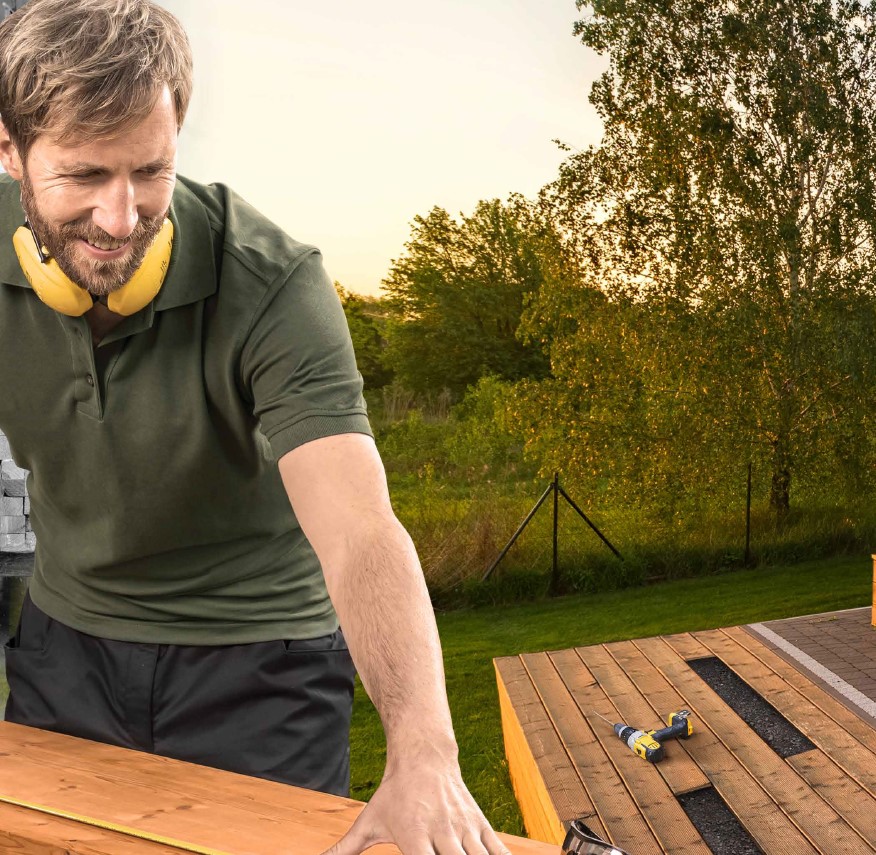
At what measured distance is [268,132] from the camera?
45.5 ft

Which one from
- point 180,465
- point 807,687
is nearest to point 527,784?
point 807,687

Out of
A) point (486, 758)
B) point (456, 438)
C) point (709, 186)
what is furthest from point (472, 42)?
point (486, 758)

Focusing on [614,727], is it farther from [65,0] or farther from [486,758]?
[65,0]

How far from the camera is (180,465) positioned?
1.07 meters

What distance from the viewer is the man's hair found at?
873mm

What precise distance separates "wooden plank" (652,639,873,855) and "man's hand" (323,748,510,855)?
7.22ft

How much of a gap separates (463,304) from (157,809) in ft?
42.4

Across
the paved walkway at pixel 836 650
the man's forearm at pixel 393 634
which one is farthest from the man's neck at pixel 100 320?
the paved walkway at pixel 836 650

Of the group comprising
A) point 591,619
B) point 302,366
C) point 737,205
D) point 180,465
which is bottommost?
point 591,619

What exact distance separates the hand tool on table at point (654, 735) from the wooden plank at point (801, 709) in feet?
1.39

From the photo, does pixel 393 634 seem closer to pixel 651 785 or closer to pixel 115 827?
pixel 115 827

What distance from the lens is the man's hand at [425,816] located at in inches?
27.4

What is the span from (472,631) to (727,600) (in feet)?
6.76

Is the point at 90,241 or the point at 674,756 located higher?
the point at 90,241
